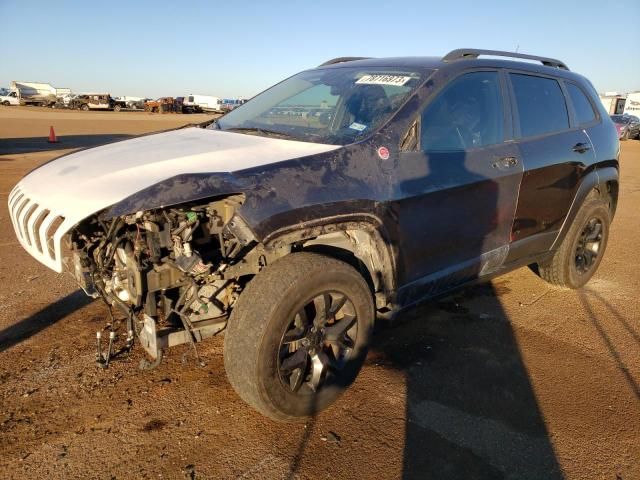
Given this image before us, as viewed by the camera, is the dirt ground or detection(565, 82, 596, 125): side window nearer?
the dirt ground

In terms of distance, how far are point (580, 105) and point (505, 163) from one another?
156cm

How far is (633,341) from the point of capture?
3799 mm

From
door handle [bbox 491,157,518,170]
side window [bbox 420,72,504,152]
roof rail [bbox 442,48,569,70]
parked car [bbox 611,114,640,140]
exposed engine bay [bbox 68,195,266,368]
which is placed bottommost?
parked car [bbox 611,114,640,140]

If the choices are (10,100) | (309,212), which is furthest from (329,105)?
(10,100)

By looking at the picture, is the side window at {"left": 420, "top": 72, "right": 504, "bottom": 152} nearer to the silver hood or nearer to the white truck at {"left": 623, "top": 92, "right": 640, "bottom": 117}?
the silver hood

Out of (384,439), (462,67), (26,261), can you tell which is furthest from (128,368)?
(462,67)

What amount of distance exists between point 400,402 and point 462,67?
2.19m

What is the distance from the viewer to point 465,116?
334 centimetres

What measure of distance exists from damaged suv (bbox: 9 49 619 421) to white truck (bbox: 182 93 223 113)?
5732cm

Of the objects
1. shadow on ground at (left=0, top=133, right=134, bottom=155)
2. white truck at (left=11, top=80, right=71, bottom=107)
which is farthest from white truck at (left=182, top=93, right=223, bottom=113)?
shadow on ground at (left=0, top=133, right=134, bottom=155)

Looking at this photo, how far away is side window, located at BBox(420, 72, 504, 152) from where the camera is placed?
311 cm

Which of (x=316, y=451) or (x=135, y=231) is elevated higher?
(x=135, y=231)

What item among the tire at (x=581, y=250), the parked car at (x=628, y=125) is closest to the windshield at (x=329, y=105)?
the tire at (x=581, y=250)

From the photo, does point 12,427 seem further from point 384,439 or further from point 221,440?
point 384,439
